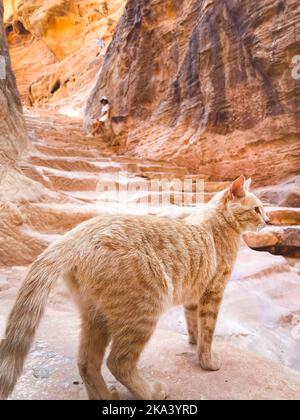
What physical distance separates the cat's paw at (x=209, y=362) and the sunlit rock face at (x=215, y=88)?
550 centimetres

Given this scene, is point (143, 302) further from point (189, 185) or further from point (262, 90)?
point (262, 90)

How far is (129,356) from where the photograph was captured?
127cm

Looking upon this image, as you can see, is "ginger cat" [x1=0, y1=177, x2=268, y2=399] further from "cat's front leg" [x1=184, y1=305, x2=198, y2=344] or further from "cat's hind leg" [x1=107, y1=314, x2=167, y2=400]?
"cat's front leg" [x1=184, y1=305, x2=198, y2=344]

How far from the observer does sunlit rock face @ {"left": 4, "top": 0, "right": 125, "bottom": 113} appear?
1972 centimetres

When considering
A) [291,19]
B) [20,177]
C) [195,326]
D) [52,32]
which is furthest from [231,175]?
[52,32]

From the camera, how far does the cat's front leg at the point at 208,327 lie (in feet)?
5.38

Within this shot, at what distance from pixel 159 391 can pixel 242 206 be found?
1306mm

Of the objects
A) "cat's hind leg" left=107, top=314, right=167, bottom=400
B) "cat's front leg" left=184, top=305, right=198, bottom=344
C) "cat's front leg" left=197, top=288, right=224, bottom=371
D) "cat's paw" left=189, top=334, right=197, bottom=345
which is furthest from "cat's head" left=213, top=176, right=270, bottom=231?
"cat's hind leg" left=107, top=314, right=167, bottom=400

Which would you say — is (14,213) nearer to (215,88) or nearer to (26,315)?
(26,315)

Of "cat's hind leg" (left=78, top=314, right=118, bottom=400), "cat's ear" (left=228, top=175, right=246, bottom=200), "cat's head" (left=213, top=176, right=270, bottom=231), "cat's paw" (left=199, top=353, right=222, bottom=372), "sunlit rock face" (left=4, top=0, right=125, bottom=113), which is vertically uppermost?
"sunlit rock face" (left=4, top=0, right=125, bottom=113)

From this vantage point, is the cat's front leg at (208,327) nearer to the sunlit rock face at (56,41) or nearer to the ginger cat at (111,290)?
the ginger cat at (111,290)

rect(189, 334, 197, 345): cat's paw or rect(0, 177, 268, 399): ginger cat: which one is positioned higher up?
rect(0, 177, 268, 399): ginger cat

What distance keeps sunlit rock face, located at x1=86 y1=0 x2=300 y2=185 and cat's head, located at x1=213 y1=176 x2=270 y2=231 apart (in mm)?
4673

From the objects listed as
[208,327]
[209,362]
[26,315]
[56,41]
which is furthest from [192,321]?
[56,41]
